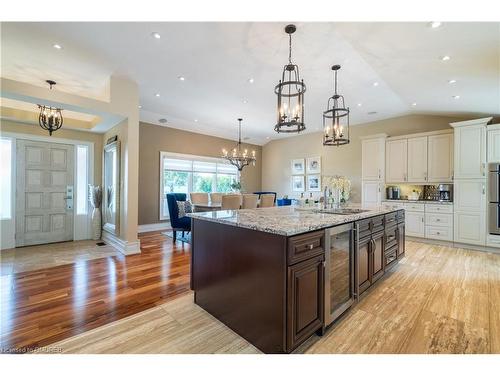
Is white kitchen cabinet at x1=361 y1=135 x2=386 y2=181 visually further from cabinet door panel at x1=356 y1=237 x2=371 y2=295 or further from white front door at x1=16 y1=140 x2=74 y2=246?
white front door at x1=16 y1=140 x2=74 y2=246

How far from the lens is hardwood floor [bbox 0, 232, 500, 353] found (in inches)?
70.9

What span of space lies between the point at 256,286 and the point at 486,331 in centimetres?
205

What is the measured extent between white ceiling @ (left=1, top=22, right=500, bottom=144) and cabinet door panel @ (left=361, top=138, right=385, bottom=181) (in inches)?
43.6

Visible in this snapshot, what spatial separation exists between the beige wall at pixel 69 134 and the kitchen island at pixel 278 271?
14.5ft

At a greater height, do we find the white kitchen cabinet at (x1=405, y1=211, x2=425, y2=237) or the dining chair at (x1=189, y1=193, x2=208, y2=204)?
the dining chair at (x1=189, y1=193, x2=208, y2=204)

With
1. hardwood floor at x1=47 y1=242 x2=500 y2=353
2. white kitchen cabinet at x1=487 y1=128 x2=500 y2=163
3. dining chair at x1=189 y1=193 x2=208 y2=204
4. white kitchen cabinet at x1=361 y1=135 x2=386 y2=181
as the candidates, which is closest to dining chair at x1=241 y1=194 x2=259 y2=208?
dining chair at x1=189 y1=193 x2=208 y2=204

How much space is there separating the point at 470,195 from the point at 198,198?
19.2 ft

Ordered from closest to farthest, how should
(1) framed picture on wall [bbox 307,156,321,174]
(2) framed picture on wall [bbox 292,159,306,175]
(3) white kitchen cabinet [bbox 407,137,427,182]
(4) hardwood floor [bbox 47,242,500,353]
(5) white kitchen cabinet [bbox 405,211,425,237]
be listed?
(4) hardwood floor [bbox 47,242,500,353] < (5) white kitchen cabinet [bbox 405,211,425,237] < (3) white kitchen cabinet [bbox 407,137,427,182] < (1) framed picture on wall [bbox 307,156,321,174] < (2) framed picture on wall [bbox 292,159,306,175]

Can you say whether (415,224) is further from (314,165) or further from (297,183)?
(297,183)

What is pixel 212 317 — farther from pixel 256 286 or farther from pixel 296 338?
pixel 296 338

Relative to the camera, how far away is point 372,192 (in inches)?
237

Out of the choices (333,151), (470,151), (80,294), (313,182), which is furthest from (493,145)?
(80,294)

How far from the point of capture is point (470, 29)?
92.5 inches
